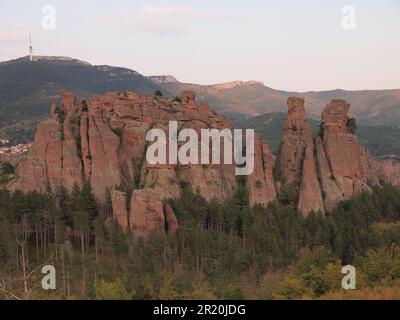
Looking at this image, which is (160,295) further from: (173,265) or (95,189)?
(95,189)

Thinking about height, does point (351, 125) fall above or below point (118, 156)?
above

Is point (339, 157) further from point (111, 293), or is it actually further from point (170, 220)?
point (111, 293)

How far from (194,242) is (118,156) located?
58.7 feet

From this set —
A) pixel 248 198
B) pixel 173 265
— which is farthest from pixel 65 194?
pixel 248 198

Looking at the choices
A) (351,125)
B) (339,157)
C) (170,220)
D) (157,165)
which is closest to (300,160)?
(339,157)

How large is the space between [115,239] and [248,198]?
20.0 meters

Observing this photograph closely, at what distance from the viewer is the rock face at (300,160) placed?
76.2 metres

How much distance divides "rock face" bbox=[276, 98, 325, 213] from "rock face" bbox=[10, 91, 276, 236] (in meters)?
3.29

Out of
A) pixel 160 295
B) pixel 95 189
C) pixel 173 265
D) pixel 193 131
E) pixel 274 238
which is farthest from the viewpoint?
pixel 193 131

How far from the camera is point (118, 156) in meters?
75.2

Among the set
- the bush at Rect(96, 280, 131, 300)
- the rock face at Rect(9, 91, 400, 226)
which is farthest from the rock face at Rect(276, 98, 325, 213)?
the bush at Rect(96, 280, 131, 300)

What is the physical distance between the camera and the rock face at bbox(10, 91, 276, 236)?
7244 cm

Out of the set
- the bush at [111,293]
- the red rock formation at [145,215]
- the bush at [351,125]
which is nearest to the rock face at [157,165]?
the red rock formation at [145,215]

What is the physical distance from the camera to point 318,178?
263 ft
